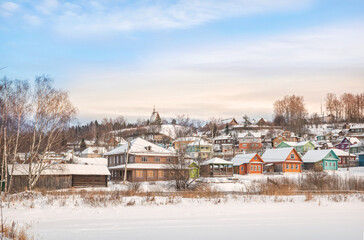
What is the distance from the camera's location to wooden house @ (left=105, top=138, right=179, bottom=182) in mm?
55438

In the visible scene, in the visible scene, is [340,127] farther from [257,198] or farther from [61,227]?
[61,227]

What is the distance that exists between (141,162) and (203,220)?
4238 cm

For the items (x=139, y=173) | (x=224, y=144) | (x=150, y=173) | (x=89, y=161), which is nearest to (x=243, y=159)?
(x=150, y=173)

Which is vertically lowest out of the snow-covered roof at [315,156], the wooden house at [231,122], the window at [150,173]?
the window at [150,173]

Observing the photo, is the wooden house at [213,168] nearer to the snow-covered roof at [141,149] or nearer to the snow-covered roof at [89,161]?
the snow-covered roof at [141,149]

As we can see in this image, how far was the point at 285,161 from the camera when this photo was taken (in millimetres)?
67812

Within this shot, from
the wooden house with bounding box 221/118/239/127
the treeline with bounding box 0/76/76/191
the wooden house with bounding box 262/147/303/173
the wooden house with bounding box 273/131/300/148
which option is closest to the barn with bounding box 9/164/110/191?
the treeline with bounding box 0/76/76/191

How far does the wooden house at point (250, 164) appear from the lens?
6606 centimetres

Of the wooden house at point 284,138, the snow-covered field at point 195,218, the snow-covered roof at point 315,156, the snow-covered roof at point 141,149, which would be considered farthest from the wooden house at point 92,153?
the snow-covered field at point 195,218

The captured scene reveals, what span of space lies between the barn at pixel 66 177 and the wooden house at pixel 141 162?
7.71 m

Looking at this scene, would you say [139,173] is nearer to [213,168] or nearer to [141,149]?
[141,149]

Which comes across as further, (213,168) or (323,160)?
(323,160)

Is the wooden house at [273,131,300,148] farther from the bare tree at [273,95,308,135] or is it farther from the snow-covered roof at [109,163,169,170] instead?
the snow-covered roof at [109,163,169,170]

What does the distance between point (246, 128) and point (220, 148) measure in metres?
32.1
